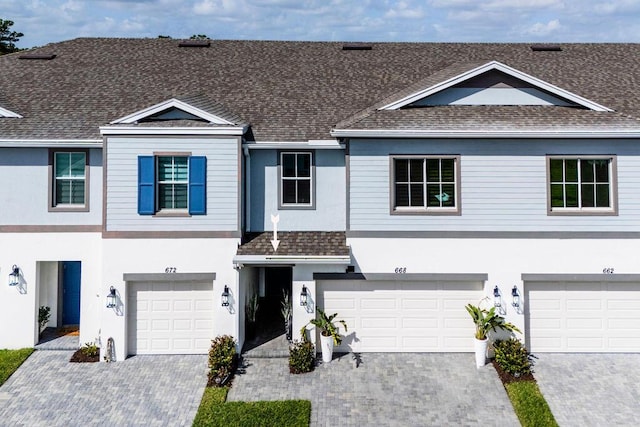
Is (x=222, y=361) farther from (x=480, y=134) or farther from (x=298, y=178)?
(x=480, y=134)

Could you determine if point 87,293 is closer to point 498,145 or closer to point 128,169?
point 128,169

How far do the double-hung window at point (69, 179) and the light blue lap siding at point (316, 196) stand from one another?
5.05 metres

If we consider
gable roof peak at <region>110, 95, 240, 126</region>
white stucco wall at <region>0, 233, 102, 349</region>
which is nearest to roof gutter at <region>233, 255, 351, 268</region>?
gable roof peak at <region>110, 95, 240, 126</region>

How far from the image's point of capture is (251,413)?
1040 centimetres

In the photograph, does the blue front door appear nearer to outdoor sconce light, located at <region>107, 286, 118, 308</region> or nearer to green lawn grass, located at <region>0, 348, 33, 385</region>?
green lawn grass, located at <region>0, 348, 33, 385</region>

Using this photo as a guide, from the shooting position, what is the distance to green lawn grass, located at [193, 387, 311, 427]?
10.1 m

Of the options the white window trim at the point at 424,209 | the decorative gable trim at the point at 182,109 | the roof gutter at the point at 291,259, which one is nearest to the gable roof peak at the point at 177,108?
the decorative gable trim at the point at 182,109

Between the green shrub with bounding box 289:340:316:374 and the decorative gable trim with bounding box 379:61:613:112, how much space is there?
7.16 m

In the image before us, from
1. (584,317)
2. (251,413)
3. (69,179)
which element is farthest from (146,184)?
(584,317)

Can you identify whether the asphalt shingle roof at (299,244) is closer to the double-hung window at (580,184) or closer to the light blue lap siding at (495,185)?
the light blue lap siding at (495,185)

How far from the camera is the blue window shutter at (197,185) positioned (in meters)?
13.0

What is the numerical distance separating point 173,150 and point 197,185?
116cm

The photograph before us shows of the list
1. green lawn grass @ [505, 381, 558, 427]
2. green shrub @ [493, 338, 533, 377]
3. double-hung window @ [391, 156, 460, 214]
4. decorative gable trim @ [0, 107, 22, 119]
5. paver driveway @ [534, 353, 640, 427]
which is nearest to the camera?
green lawn grass @ [505, 381, 558, 427]

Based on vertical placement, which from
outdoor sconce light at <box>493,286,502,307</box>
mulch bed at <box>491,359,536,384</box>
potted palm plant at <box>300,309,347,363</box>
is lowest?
mulch bed at <box>491,359,536,384</box>
